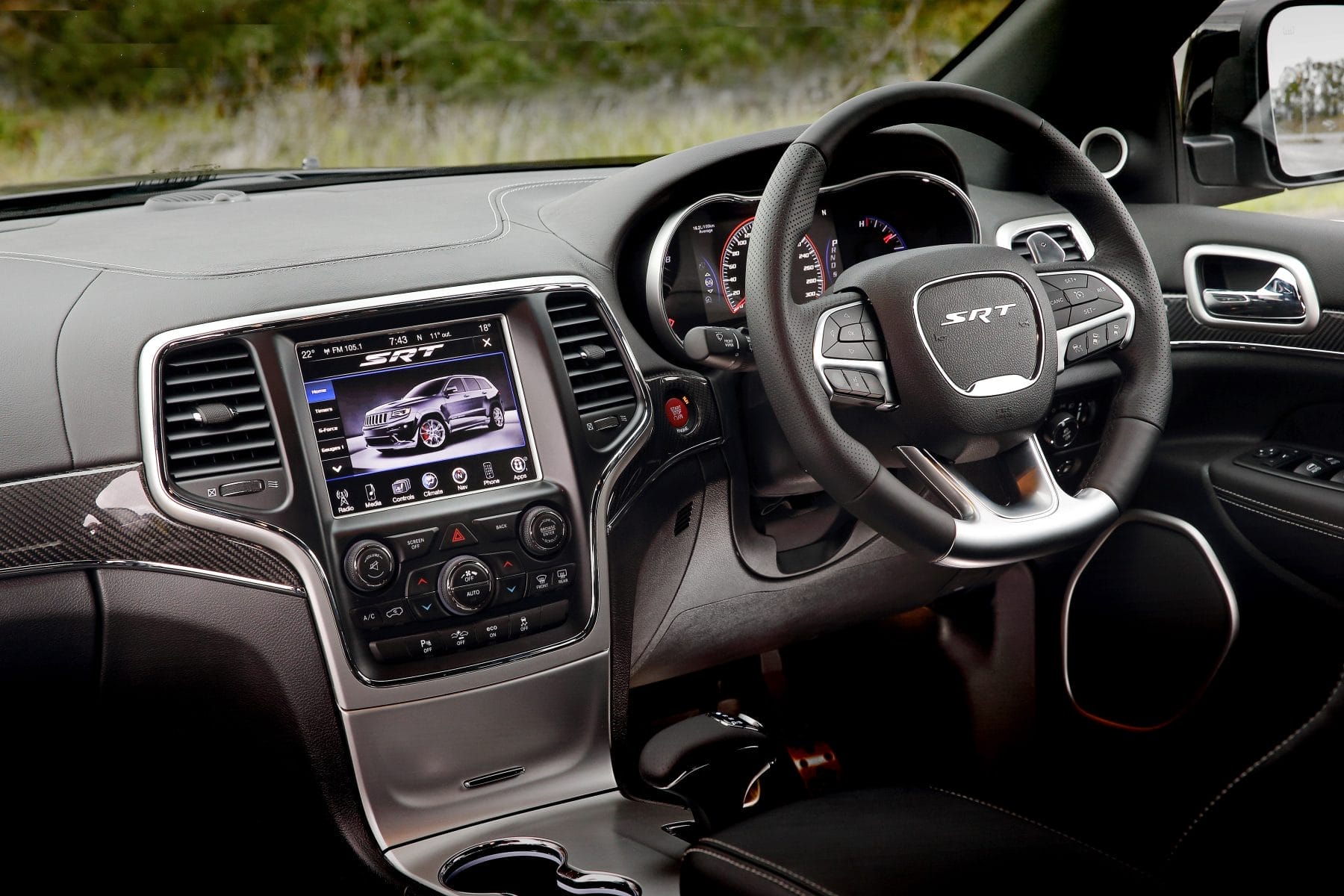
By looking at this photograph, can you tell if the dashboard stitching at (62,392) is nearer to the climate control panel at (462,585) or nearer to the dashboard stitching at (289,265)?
the dashboard stitching at (289,265)

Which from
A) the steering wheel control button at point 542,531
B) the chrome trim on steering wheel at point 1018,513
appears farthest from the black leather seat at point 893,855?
the steering wheel control button at point 542,531

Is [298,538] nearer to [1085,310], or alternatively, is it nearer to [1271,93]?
[1085,310]

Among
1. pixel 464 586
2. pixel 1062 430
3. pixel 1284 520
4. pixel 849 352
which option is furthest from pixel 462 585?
pixel 1284 520

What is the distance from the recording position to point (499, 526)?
1.59m

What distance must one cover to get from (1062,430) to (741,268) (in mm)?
657

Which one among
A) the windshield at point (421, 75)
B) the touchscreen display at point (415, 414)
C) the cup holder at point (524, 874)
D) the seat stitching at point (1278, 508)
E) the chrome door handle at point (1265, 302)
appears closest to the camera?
the touchscreen display at point (415, 414)

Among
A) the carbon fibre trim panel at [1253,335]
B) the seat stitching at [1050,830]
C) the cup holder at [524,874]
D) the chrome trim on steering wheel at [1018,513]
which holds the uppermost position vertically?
the carbon fibre trim panel at [1253,335]

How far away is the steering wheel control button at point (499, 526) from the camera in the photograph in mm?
1582

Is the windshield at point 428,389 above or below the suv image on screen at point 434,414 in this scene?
above

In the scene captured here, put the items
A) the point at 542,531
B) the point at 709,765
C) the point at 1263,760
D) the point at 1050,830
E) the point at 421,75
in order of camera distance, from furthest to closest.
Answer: the point at 421,75
the point at 709,765
the point at 542,531
the point at 1050,830
the point at 1263,760

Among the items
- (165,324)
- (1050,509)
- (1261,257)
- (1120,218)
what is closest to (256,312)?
(165,324)

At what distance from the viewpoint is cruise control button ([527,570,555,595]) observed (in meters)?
1.64

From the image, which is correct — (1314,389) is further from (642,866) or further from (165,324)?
(165,324)

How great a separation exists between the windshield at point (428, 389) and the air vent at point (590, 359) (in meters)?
0.18
